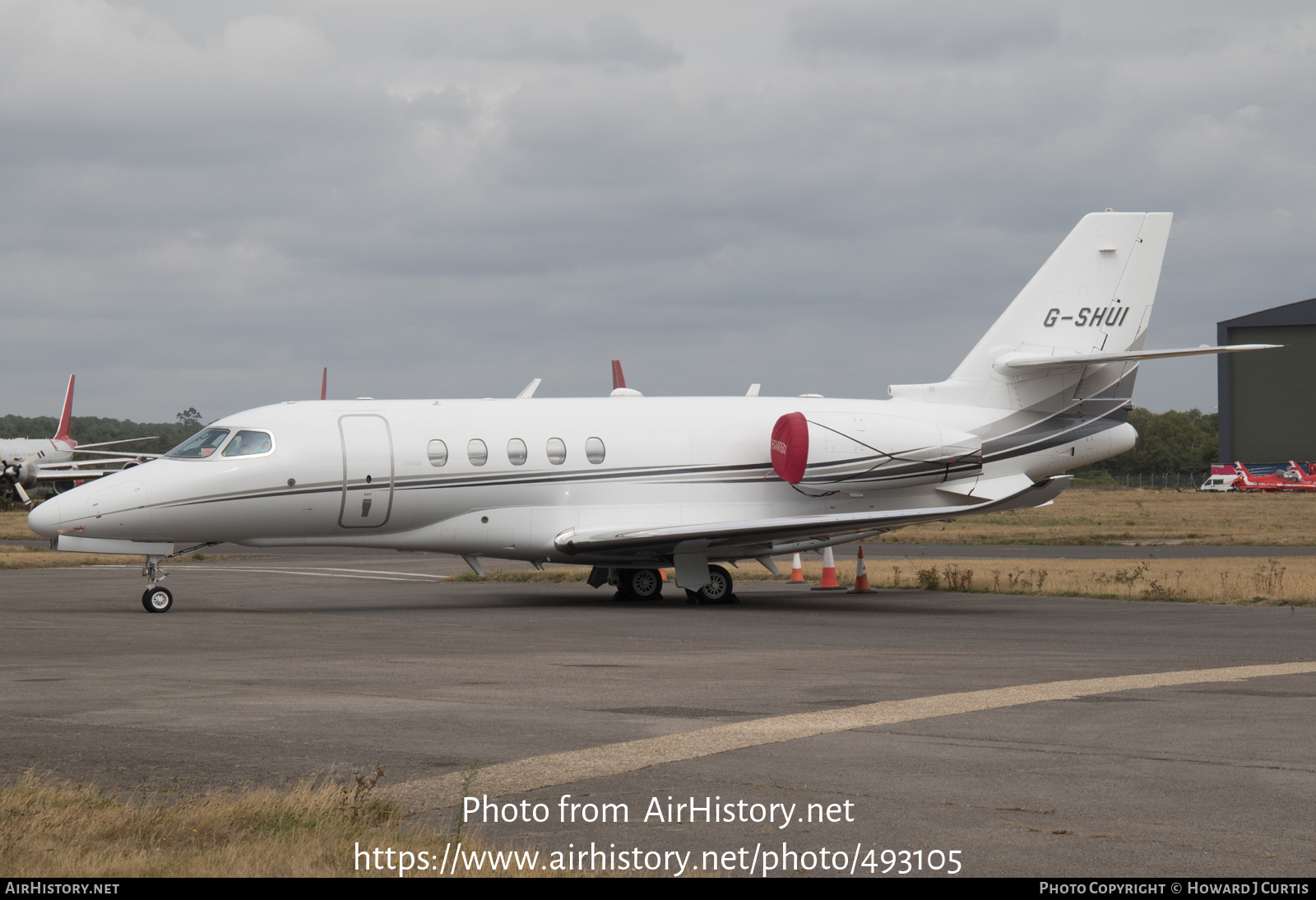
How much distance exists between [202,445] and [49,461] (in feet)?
193

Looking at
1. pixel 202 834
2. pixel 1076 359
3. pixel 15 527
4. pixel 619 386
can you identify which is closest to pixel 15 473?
pixel 15 527

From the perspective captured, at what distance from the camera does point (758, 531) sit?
71.6 ft

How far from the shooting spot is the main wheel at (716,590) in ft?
76.9

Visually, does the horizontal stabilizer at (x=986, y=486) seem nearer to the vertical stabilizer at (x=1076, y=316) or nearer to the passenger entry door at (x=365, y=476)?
the vertical stabilizer at (x=1076, y=316)

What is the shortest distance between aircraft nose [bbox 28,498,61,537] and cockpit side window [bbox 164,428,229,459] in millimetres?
1880

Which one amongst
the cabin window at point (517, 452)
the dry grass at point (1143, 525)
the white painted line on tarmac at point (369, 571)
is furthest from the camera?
the dry grass at point (1143, 525)

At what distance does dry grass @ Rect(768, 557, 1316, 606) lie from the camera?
22844mm

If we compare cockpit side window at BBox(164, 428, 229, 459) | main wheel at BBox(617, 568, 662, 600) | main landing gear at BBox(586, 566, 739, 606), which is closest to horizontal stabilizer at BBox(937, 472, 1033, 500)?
main landing gear at BBox(586, 566, 739, 606)

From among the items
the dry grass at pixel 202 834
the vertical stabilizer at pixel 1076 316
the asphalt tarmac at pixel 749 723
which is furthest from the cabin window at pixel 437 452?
the dry grass at pixel 202 834

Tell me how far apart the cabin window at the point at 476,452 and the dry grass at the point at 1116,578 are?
899cm

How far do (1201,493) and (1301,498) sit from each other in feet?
46.2

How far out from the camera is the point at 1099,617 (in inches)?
784

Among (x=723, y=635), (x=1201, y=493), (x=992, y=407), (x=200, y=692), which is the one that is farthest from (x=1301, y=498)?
(x=200, y=692)

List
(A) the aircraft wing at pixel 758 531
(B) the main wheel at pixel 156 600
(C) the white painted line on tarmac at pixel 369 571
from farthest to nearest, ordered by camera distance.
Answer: (C) the white painted line on tarmac at pixel 369 571 < (A) the aircraft wing at pixel 758 531 < (B) the main wheel at pixel 156 600
